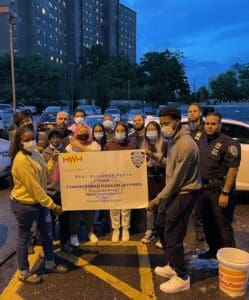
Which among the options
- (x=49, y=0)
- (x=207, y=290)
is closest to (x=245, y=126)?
(x=207, y=290)

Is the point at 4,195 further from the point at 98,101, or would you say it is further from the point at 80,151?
the point at 98,101

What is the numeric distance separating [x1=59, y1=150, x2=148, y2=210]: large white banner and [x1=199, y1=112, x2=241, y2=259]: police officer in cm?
71

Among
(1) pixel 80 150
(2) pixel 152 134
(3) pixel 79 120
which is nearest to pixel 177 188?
(2) pixel 152 134

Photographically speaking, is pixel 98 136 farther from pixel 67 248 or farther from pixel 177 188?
pixel 177 188

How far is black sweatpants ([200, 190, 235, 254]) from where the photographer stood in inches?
187

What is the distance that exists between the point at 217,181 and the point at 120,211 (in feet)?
5.44

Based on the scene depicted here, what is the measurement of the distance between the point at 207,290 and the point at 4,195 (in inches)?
220

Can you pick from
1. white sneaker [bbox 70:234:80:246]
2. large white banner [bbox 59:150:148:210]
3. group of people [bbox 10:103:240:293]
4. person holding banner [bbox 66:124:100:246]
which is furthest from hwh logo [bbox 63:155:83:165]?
white sneaker [bbox 70:234:80:246]

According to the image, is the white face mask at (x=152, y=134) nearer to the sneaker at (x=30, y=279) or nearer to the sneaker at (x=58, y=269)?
the sneaker at (x=58, y=269)

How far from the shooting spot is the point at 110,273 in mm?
4793

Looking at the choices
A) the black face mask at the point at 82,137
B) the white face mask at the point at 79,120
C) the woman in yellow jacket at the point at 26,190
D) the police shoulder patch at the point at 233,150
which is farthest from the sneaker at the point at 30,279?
the white face mask at the point at 79,120

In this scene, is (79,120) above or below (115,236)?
above

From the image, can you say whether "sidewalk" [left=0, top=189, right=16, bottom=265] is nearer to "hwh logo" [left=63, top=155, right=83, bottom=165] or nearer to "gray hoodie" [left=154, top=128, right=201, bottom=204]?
"hwh logo" [left=63, top=155, right=83, bottom=165]

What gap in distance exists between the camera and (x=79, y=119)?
22.3ft
